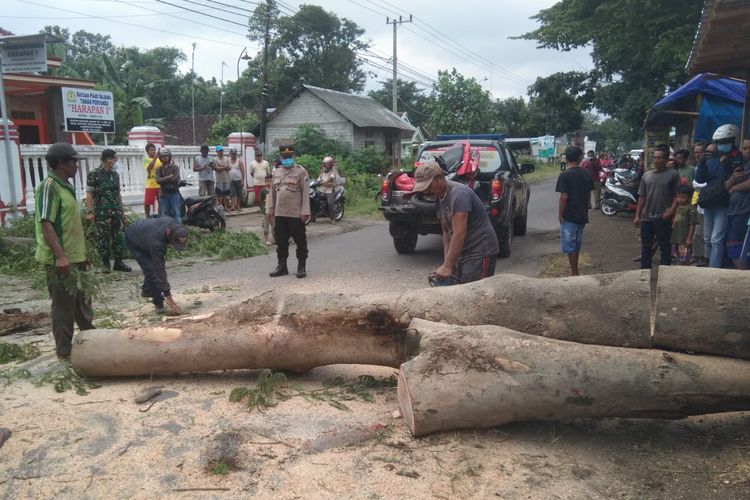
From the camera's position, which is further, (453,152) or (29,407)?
(453,152)

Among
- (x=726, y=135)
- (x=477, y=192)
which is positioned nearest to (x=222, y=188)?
(x=477, y=192)

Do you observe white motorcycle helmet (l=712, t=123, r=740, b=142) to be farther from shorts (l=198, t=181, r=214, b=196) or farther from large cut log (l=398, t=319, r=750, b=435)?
shorts (l=198, t=181, r=214, b=196)

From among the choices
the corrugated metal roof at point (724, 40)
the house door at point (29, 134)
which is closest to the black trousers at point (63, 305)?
the corrugated metal roof at point (724, 40)

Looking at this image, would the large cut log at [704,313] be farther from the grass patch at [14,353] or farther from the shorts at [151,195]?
the shorts at [151,195]

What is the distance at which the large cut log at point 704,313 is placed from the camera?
10.8 ft

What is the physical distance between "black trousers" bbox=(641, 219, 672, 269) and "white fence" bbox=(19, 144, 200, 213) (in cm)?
962

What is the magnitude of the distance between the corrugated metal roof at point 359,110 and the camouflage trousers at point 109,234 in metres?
21.9

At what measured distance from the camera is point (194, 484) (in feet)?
9.92

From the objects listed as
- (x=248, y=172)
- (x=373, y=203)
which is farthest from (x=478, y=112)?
(x=248, y=172)

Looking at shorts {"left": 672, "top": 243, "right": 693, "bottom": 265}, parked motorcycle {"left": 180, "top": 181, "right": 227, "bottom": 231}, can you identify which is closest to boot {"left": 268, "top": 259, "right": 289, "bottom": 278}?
parked motorcycle {"left": 180, "top": 181, "right": 227, "bottom": 231}

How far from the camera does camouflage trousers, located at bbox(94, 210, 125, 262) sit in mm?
8125

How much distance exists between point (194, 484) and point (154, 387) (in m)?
1.42

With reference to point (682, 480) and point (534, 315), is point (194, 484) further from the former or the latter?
point (682, 480)

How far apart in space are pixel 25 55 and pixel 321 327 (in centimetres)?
835
